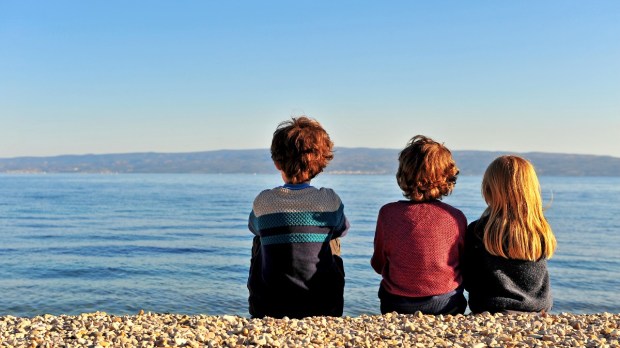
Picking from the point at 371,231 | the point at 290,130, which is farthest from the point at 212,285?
the point at 371,231

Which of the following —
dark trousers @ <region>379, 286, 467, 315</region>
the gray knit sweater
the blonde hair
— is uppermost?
the blonde hair

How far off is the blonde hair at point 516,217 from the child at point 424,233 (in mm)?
268

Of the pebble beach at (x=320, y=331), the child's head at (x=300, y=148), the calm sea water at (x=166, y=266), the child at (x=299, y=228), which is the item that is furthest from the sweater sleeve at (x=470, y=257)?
the calm sea water at (x=166, y=266)

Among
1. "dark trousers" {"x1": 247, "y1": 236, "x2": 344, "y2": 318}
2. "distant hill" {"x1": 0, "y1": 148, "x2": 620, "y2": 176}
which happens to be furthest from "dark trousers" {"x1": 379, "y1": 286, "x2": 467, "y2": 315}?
"distant hill" {"x1": 0, "y1": 148, "x2": 620, "y2": 176}

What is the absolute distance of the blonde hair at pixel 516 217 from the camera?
4809 mm

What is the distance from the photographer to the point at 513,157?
498 centimetres

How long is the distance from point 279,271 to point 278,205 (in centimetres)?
50

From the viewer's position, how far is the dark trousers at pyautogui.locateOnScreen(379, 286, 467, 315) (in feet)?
16.4

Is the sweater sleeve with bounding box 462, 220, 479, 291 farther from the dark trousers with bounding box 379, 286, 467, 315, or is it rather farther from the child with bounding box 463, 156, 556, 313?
the dark trousers with bounding box 379, 286, 467, 315

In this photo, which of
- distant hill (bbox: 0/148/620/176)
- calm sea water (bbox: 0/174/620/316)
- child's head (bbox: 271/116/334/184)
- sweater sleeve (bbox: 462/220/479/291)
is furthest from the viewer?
distant hill (bbox: 0/148/620/176)

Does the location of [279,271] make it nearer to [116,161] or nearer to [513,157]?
[513,157]

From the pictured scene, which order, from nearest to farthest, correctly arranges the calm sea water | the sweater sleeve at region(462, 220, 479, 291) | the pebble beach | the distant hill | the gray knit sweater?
the pebble beach
the gray knit sweater
the sweater sleeve at region(462, 220, 479, 291)
the calm sea water
the distant hill

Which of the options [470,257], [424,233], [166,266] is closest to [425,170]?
[424,233]

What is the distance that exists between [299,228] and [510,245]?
5.15 feet
